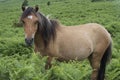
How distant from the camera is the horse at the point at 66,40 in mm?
7245

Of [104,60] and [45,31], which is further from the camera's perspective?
[104,60]

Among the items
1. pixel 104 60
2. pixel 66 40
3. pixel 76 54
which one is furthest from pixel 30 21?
pixel 104 60

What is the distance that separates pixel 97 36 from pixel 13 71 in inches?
134

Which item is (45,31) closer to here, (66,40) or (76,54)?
(66,40)

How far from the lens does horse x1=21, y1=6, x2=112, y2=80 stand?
285 inches

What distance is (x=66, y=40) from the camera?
7.93m

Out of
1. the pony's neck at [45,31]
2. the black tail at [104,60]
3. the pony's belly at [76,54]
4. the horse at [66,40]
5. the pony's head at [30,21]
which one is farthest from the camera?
the black tail at [104,60]

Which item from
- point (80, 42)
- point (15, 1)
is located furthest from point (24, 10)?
point (15, 1)

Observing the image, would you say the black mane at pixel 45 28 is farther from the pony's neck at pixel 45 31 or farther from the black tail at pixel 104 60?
the black tail at pixel 104 60

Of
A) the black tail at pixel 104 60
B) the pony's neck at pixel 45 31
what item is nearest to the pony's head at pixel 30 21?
the pony's neck at pixel 45 31

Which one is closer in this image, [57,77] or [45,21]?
[57,77]

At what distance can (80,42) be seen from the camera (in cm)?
816

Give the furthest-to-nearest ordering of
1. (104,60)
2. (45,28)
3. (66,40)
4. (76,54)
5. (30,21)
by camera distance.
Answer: (104,60) → (76,54) → (66,40) → (45,28) → (30,21)

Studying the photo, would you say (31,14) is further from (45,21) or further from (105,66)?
(105,66)
